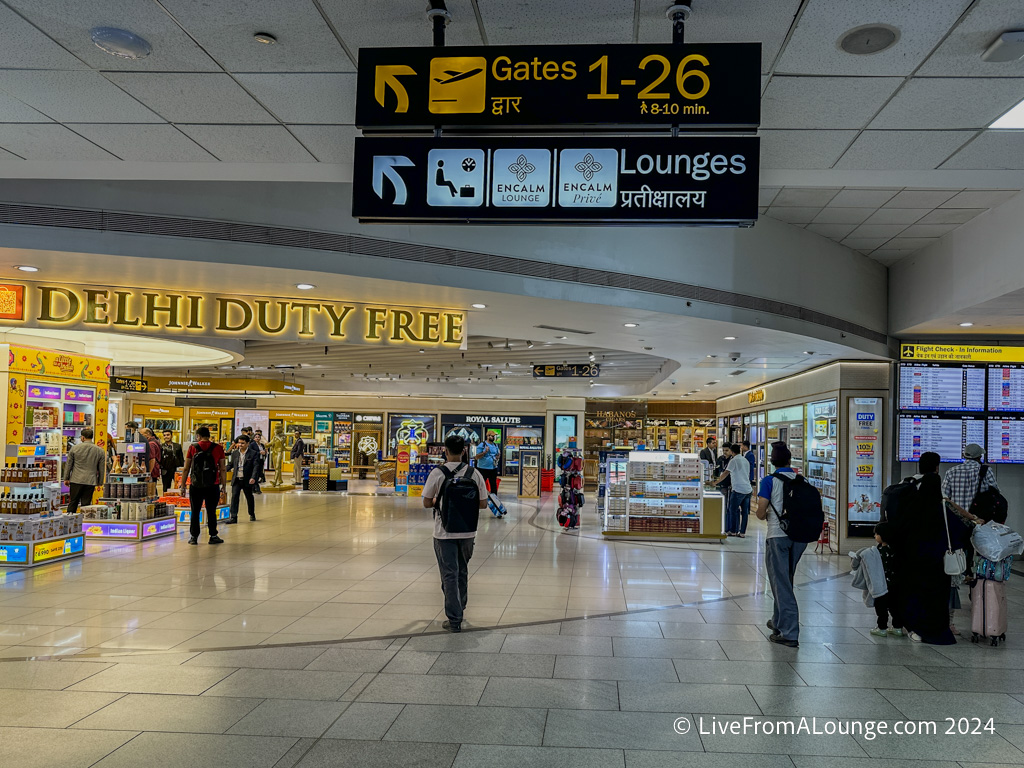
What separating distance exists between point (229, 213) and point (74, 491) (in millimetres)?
5767

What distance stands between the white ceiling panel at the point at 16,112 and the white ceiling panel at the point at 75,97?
5 centimetres

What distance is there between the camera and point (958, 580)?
596 cm

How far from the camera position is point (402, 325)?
321 inches

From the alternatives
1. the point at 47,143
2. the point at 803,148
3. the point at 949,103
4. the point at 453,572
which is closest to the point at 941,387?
the point at 803,148

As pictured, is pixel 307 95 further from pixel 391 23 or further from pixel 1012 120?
pixel 1012 120

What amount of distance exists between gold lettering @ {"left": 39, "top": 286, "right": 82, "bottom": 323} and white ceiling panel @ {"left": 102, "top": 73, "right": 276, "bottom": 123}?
397 cm

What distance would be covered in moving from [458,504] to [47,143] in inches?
143

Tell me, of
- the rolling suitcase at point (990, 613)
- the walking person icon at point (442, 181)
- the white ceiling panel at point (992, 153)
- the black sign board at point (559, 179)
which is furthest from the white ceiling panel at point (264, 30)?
the rolling suitcase at point (990, 613)

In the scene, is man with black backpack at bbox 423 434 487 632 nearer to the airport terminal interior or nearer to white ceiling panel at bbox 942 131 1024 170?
the airport terminal interior

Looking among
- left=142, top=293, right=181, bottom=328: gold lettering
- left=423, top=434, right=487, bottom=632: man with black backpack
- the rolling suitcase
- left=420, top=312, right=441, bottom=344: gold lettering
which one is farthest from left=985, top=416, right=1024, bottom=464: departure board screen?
left=142, top=293, right=181, bottom=328: gold lettering

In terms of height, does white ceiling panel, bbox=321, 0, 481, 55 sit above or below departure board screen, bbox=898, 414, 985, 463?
above

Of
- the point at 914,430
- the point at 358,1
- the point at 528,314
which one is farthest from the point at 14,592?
the point at 914,430

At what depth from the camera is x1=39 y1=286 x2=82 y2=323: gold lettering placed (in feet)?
24.7

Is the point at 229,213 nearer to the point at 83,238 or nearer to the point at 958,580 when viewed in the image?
the point at 83,238
